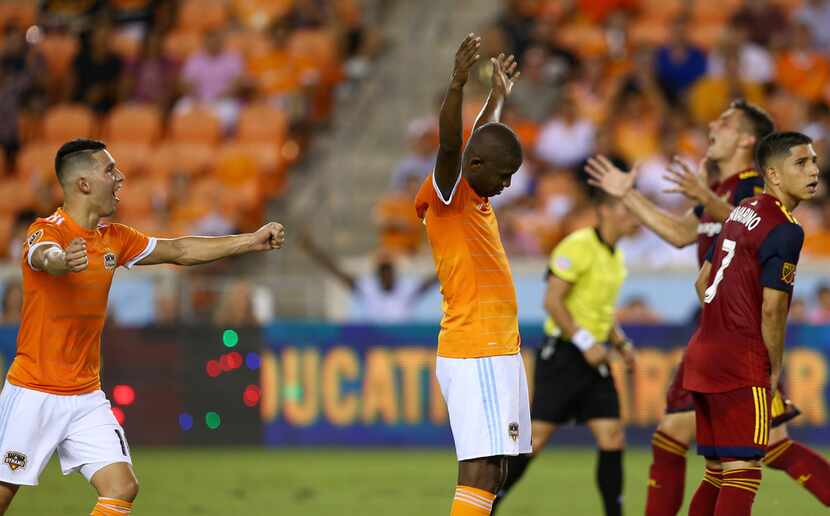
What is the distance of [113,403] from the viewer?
1463cm

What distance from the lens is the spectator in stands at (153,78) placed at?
20.4 m

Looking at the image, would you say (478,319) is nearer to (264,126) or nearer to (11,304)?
(11,304)

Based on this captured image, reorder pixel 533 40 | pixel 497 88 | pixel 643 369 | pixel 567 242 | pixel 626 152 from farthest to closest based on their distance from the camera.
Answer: pixel 533 40 → pixel 626 152 → pixel 643 369 → pixel 567 242 → pixel 497 88

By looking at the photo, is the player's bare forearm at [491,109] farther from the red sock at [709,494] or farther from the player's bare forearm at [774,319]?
the red sock at [709,494]

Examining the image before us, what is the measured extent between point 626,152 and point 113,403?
709cm

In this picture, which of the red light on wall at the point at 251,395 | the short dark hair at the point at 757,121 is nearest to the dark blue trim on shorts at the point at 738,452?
the short dark hair at the point at 757,121

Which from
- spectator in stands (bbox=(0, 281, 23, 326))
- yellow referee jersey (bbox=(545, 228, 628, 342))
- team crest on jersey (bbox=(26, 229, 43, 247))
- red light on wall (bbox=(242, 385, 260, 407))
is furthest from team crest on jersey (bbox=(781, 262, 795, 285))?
spectator in stands (bbox=(0, 281, 23, 326))

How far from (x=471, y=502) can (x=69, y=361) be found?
85.8 inches

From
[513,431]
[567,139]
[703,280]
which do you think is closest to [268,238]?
[513,431]

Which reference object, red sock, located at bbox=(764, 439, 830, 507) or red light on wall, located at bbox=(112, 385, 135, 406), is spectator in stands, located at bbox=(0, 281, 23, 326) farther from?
red sock, located at bbox=(764, 439, 830, 507)

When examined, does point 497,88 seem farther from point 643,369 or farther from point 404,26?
point 404,26

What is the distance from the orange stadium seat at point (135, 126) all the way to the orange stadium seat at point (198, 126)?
447 millimetres

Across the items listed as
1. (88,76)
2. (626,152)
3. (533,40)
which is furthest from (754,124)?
(88,76)

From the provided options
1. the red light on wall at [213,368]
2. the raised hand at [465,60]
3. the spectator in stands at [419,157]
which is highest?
the spectator in stands at [419,157]
